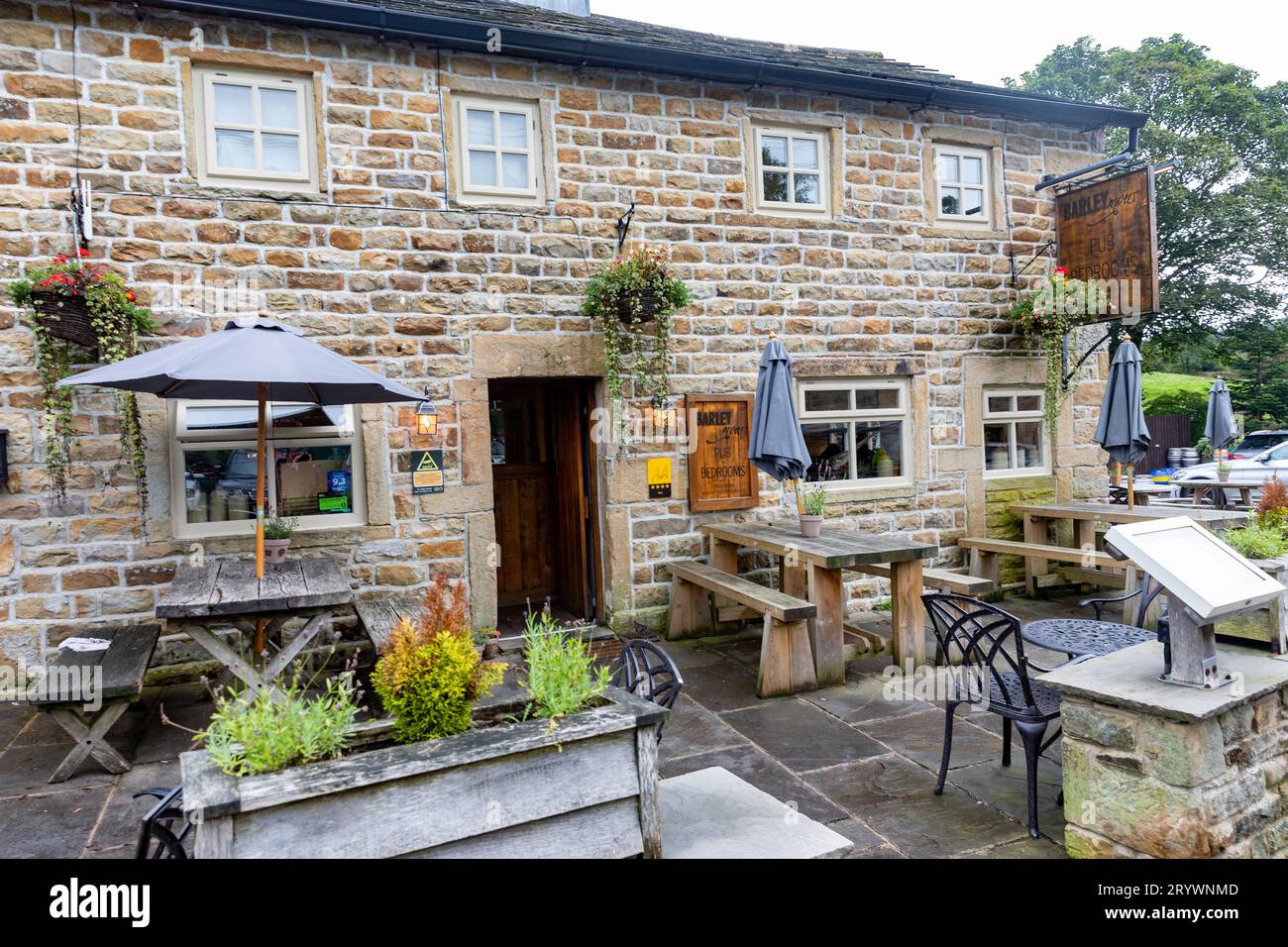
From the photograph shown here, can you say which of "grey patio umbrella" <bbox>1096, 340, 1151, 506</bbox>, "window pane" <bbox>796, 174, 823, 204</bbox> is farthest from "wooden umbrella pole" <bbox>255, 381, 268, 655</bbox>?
"grey patio umbrella" <bbox>1096, 340, 1151, 506</bbox>

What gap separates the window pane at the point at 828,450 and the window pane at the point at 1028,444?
7.16 feet

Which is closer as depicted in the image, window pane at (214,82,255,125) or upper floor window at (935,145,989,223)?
window pane at (214,82,255,125)

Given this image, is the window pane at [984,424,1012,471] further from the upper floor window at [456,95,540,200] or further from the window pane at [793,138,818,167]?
the upper floor window at [456,95,540,200]

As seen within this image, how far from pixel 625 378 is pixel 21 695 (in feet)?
15.4

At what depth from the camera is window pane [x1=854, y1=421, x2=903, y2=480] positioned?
771 centimetres

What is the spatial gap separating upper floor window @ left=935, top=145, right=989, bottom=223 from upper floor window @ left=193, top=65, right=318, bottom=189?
5.79 m

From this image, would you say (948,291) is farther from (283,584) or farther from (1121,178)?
(283,584)

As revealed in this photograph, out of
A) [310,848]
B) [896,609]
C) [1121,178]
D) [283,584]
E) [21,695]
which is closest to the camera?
[310,848]

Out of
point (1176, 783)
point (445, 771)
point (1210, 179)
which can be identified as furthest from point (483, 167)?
point (1210, 179)

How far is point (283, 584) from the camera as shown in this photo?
4.52m

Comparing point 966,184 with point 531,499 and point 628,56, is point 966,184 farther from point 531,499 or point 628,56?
point 531,499

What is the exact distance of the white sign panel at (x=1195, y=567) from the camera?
110 inches

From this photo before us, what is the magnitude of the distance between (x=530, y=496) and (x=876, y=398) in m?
3.51
